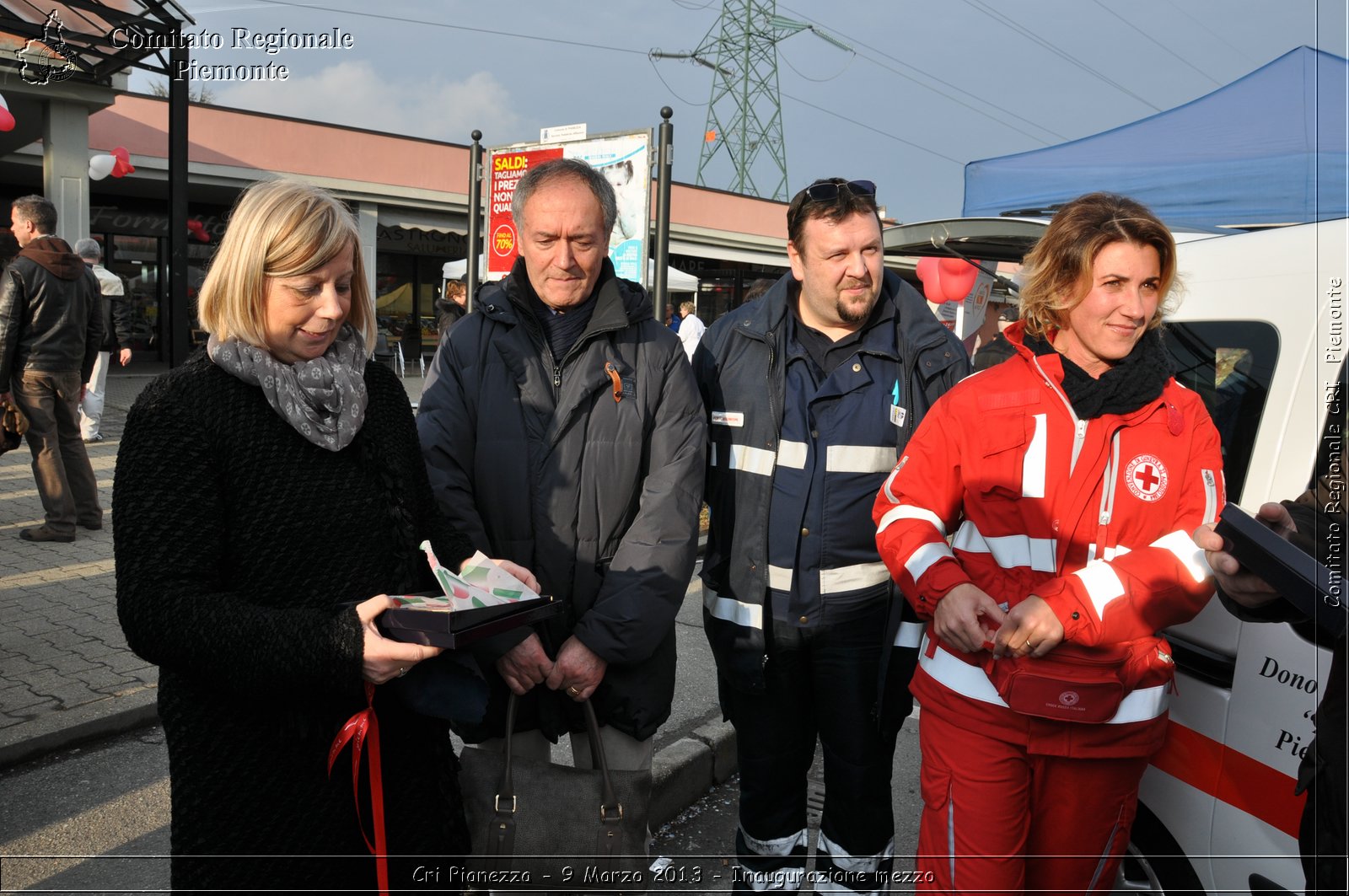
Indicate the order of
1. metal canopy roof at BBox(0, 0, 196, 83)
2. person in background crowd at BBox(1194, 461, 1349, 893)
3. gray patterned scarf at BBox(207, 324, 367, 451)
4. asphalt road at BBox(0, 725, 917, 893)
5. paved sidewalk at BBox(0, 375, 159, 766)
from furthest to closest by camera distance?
metal canopy roof at BBox(0, 0, 196, 83), paved sidewalk at BBox(0, 375, 159, 766), asphalt road at BBox(0, 725, 917, 893), gray patterned scarf at BBox(207, 324, 367, 451), person in background crowd at BBox(1194, 461, 1349, 893)

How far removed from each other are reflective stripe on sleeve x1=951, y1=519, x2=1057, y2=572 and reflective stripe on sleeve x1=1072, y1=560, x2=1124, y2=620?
0.10 meters

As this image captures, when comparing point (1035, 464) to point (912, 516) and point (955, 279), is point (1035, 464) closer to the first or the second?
point (912, 516)

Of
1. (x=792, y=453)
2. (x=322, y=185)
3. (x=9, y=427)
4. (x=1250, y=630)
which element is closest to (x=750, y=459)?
(x=792, y=453)

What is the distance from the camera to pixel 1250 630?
2.20 metres

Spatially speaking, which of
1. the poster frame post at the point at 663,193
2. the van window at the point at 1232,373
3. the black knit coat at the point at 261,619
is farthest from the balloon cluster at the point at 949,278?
the black knit coat at the point at 261,619

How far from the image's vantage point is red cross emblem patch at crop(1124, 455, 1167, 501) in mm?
2098

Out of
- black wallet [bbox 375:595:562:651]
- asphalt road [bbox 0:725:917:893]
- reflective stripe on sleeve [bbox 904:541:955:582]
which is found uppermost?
reflective stripe on sleeve [bbox 904:541:955:582]

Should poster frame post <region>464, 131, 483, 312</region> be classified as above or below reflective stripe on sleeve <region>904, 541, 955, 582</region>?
above

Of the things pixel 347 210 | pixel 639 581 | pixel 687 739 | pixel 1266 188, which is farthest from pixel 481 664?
pixel 1266 188

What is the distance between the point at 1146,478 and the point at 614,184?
21.9 ft

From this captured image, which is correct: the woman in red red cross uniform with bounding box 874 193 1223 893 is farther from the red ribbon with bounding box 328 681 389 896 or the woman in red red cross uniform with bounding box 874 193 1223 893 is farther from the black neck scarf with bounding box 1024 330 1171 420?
the red ribbon with bounding box 328 681 389 896

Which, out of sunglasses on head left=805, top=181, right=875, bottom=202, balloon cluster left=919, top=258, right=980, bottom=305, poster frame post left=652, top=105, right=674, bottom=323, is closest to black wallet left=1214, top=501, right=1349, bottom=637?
sunglasses on head left=805, top=181, right=875, bottom=202

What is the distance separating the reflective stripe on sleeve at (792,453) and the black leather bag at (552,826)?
3.23 ft

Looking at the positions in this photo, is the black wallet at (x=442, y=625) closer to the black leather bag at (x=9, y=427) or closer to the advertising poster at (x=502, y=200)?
the black leather bag at (x=9, y=427)
